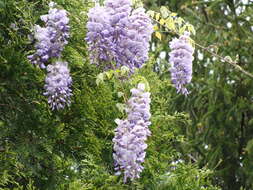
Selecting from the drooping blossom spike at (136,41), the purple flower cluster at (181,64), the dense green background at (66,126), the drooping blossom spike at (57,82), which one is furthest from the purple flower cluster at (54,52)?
the purple flower cluster at (181,64)

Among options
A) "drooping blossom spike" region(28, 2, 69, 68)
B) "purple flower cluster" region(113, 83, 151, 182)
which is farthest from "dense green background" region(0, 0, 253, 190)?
"purple flower cluster" region(113, 83, 151, 182)

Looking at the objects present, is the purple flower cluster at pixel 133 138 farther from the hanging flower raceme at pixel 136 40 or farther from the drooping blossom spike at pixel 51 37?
the drooping blossom spike at pixel 51 37

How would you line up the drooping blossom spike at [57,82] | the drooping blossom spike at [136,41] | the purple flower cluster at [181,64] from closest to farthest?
the drooping blossom spike at [57,82] < the drooping blossom spike at [136,41] < the purple flower cluster at [181,64]

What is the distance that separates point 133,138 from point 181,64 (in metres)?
0.66

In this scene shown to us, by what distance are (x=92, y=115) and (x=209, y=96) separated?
5.01 metres

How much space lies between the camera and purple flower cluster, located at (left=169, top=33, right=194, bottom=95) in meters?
3.31

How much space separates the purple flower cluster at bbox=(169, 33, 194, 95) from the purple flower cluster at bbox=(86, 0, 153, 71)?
23cm

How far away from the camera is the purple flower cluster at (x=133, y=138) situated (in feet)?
9.27

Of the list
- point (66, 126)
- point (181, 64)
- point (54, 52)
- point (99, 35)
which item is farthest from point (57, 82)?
point (181, 64)

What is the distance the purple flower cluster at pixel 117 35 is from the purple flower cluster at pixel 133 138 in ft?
0.91

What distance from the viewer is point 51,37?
3.00m

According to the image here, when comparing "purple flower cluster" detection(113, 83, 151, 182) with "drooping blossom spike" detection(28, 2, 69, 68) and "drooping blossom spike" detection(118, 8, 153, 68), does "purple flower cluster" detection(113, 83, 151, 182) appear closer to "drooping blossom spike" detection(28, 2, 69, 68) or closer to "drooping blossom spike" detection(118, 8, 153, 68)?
"drooping blossom spike" detection(118, 8, 153, 68)

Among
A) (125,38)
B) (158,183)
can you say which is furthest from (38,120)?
(158,183)

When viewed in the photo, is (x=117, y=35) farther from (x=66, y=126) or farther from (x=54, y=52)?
(x=66, y=126)
